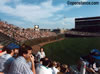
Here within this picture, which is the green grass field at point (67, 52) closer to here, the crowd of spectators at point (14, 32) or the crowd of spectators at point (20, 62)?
the crowd of spectators at point (14, 32)

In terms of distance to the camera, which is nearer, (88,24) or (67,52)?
(67,52)

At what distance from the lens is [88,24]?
164 ft

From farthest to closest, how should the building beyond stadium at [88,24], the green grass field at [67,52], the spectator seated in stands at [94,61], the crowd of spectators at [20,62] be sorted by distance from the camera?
the building beyond stadium at [88,24]
the green grass field at [67,52]
the spectator seated in stands at [94,61]
the crowd of spectators at [20,62]

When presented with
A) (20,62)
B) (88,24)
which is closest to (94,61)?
(20,62)

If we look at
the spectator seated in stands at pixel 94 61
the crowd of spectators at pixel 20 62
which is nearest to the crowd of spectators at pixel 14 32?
the spectator seated in stands at pixel 94 61

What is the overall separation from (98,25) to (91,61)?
43235mm

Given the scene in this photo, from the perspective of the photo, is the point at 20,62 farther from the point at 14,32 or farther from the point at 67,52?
the point at 67,52

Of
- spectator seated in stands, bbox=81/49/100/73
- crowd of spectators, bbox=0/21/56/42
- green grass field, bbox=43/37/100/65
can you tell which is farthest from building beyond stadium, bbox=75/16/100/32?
spectator seated in stands, bbox=81/49/100/73

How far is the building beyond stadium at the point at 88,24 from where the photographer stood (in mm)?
44812

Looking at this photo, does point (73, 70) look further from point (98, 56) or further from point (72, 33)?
point (72, 33)

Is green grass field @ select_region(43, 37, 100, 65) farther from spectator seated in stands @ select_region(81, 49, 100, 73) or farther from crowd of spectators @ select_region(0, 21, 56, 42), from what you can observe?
spectator seated in stands @ select_region(81, 49, 100, 73)

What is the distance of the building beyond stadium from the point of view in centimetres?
4481

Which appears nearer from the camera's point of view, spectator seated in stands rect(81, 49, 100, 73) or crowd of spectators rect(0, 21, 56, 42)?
spectator seated in stands rect(81, 49, 100, 73)

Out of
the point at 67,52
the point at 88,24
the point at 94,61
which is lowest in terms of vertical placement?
the point at 67,52
